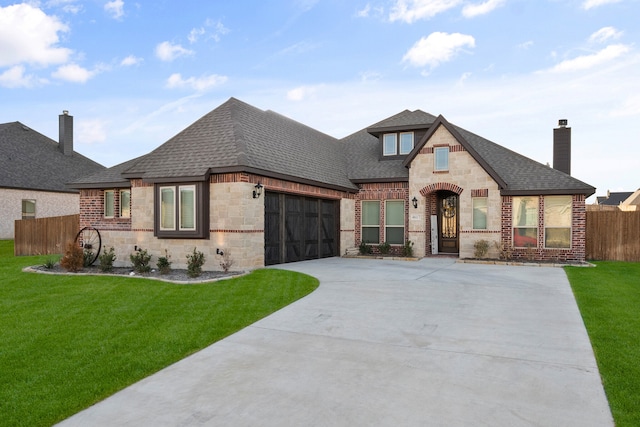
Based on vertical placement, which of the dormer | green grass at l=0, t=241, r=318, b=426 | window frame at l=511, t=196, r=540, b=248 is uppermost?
the dormer

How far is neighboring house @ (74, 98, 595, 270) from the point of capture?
42.4 feet

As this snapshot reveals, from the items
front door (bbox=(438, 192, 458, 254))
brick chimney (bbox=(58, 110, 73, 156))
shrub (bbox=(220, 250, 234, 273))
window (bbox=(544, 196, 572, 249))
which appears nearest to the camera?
shrub (bbox=(220, 250, 234, 273))

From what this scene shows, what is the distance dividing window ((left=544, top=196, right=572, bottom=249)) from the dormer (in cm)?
616

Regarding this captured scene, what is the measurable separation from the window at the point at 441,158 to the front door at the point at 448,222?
1.81m

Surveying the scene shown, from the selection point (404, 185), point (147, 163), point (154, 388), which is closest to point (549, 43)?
point (404, 185)

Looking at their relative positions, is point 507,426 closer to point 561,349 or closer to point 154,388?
point 561,349

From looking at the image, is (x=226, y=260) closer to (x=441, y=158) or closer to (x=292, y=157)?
(x=292, y=157)

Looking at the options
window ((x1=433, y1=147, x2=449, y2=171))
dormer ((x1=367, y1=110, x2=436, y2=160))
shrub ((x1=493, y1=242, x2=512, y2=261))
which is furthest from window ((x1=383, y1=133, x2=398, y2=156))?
shrub ((x1=493, y1=242, x2=512, y2=261))

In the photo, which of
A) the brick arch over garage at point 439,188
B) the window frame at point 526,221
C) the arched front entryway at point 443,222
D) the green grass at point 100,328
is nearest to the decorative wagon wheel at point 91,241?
the green grass at point 100,328

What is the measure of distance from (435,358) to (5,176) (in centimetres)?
2898

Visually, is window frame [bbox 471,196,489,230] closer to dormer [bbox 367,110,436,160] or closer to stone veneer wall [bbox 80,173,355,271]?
dormer [bbox 367,110,436,160]

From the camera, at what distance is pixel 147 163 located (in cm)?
1425

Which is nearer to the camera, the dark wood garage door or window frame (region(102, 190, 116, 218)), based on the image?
the dark wood garage door

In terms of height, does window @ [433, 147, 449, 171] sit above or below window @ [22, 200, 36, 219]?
above
